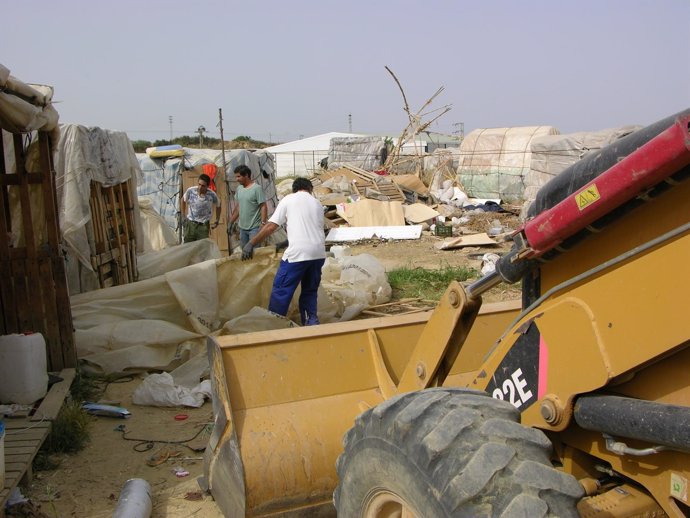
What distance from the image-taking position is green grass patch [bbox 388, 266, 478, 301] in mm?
9758

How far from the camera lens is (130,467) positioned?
4.50 meters

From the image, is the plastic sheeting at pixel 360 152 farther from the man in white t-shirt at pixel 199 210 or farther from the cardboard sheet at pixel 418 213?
the man in white t-shirt at pixel 199 210

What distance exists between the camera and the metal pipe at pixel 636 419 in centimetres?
163

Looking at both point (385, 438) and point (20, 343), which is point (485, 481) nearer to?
point (385, 438)

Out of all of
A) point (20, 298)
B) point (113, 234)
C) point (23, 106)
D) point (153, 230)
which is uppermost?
point (23, 106)

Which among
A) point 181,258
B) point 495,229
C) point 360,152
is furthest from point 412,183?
point 181,258

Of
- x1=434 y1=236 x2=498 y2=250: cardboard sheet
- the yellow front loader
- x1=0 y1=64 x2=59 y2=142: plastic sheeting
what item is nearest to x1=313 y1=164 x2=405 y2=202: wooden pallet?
x1=434 y1=236 x2=498 y2=250: cardboard sheet

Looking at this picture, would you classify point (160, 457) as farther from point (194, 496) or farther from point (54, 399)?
point (54, 399)

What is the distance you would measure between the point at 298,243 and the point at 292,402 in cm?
334

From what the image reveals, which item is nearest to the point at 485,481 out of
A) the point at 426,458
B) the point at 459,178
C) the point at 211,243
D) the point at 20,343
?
the point at 426,458

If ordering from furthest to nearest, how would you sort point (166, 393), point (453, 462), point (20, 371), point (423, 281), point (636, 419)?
1. point (423, 281)
2. point (166, 393)
3. point (20, 371)
4. point (453, 462)
5. point (636, 419)

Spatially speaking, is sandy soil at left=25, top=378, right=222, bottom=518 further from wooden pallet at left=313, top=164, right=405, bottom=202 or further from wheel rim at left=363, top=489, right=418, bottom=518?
wooden pallet at left=313, top=164, right=405, bottom=202

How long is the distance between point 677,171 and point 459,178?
26124mm

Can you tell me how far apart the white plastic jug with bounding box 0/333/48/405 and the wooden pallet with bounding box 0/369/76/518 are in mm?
126
